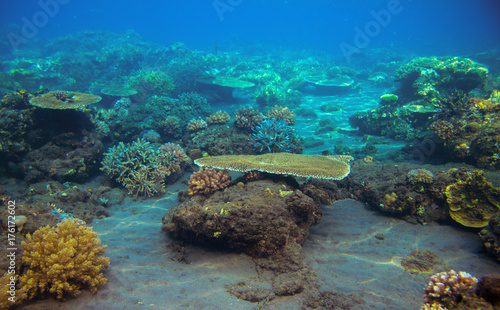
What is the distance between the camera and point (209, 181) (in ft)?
15.6

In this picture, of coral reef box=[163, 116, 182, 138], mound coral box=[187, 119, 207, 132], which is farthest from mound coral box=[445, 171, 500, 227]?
coral reef box=[163, 116, 182, 138]

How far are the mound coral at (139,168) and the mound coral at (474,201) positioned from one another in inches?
288

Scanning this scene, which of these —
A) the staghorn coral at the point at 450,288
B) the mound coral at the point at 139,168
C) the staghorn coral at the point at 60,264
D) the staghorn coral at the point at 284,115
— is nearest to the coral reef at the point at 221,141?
the mound coral at the point at 139,168

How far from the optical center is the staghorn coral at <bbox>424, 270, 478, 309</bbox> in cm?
240

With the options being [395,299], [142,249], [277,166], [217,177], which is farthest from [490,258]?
[142,249]

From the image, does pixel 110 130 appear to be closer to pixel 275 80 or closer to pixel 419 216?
pixel 419 216

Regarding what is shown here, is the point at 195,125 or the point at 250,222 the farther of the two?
the point at 195,125

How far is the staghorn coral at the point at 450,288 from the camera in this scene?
2400 mm

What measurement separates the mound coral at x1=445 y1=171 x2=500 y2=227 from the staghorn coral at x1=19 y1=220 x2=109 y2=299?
20.5ft

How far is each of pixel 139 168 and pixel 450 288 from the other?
7.47 meters

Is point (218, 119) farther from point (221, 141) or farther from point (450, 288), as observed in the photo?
point (450, 288)

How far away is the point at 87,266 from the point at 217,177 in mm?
2683

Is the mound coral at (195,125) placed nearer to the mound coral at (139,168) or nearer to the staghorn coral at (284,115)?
the mound coral at (139,168)

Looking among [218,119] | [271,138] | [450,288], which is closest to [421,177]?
[450,288]
